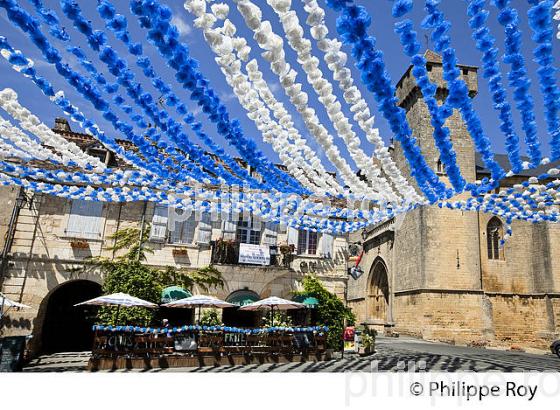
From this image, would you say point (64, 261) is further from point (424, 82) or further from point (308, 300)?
point (424, 82)

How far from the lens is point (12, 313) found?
1391cm

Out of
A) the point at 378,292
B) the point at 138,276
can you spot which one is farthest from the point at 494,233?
the point at 138,276

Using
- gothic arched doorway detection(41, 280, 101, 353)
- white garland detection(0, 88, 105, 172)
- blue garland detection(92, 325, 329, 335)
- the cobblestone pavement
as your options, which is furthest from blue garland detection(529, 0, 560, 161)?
gothic arched doorway detection(41, 280, 101, 353)

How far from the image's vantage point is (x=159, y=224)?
15.5 metres

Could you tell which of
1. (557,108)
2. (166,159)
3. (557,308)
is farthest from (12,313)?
(557,308)

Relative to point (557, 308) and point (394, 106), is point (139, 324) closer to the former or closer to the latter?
point (394, 106)

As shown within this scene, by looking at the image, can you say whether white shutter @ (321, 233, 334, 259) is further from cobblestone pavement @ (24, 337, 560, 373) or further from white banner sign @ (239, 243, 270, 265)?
cobblestone pavement @ (24, 337, 560, 373)

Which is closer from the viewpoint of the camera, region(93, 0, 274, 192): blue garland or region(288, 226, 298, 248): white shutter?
region(93, 0, 274, 192): blue garland

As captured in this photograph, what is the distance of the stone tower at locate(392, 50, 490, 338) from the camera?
20.8 meters

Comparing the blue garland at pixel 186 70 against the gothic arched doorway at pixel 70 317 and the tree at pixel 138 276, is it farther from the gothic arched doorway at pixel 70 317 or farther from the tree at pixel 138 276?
the gothic arched doorway at pixel 70 317

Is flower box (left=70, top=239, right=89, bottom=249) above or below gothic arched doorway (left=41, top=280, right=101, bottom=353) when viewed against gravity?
A: above

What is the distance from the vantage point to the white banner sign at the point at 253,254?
15.7m

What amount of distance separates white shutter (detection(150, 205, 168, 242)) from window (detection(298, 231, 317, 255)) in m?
5.91
